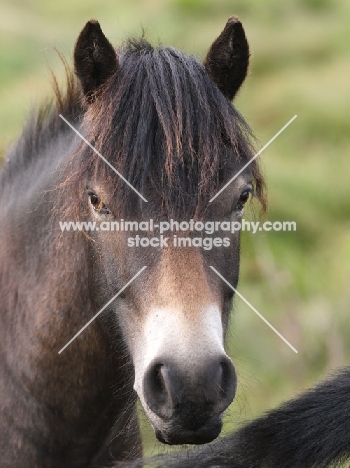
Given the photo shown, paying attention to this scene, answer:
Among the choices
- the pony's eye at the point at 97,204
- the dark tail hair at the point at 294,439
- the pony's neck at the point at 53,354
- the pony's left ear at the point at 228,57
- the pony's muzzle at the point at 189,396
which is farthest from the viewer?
the pony's neck at the point at 53,354

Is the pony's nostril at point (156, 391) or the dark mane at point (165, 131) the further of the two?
the dark mane at point (165, 131)

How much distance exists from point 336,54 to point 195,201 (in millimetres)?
9660

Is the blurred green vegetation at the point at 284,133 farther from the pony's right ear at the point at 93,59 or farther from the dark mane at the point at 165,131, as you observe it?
the pony's right ear at the point at 93,59

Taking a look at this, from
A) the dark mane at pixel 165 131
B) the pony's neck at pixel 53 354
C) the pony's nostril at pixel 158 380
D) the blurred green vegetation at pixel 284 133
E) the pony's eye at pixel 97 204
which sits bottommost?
the blurred green vegetation at pixel 284 133

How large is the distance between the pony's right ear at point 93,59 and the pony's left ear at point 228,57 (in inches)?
16.2

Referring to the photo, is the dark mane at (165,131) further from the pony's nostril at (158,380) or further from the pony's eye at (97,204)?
the pony's nostril at (158,380)

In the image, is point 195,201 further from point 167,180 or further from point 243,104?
point 243,104

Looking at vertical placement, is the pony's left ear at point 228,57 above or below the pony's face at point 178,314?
above

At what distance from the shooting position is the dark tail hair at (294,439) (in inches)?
107

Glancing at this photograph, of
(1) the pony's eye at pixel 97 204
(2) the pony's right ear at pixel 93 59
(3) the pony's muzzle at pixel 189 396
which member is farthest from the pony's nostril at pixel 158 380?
(2) the pony's right ear at pixel 93 59

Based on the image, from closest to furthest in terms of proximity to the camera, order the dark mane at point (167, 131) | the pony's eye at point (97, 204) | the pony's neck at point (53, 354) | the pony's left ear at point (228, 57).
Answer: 1. the dark mane at point (167, 131)
2. the pony's eye at point (97, 204)
3. the pony's left ear at point (228, 57)
4. the pony's neck at point (53, 354)

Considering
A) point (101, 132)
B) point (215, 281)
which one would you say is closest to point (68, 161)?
point (101, 132)

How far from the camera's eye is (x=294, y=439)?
278 cm

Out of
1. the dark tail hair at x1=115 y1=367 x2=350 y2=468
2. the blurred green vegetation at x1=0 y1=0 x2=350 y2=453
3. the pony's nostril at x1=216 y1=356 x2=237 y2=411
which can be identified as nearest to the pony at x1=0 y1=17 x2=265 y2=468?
the pony's nostril at x1=216 y1=356 x2=237 y2=411
